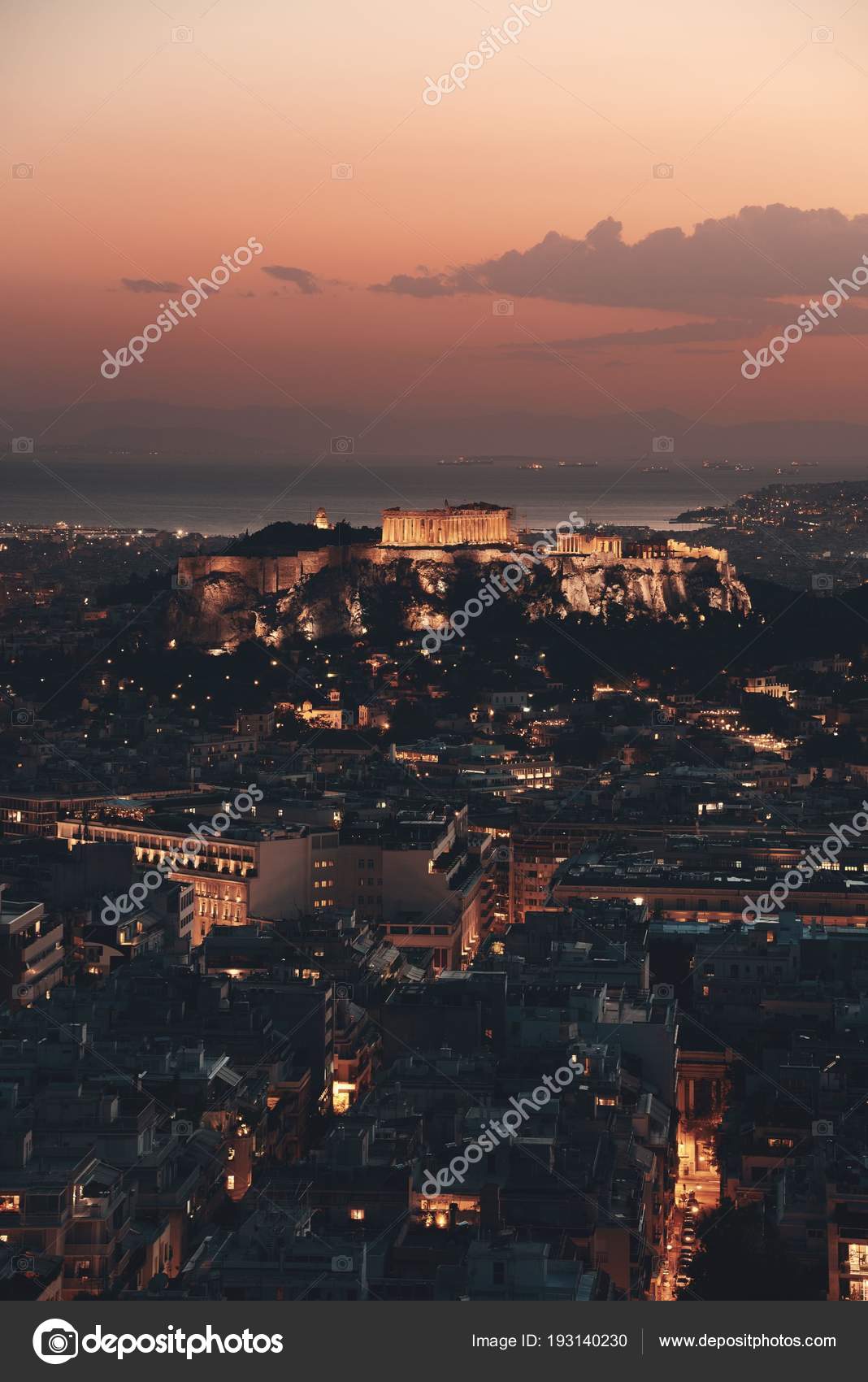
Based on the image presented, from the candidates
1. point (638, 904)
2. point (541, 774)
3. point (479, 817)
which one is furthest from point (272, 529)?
point (638, 904)

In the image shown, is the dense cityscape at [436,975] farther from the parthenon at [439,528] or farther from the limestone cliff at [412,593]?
the parthenon at [439,528]

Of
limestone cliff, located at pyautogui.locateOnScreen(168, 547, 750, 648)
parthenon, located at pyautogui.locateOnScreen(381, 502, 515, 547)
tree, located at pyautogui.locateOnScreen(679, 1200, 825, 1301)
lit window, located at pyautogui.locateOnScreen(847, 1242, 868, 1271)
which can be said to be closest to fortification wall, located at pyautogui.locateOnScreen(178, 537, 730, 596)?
limestone cliff, located at pyautogui.locateOnScreen(168, 547, 750, 648)

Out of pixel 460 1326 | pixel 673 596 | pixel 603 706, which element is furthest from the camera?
pixel 673 596

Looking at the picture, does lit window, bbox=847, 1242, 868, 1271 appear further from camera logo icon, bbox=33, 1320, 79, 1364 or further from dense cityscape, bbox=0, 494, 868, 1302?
camera logo icon, bbox=33, 1320, 79, 1364

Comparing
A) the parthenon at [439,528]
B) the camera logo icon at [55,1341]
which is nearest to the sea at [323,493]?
the parthenon at [439,528]

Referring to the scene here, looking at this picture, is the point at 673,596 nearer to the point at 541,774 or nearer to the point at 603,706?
the point at 603,706

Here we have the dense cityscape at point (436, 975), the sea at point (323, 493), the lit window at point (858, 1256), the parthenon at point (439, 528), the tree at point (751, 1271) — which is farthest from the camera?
the sea at point (323, 493)

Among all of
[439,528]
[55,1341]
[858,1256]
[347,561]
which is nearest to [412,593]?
[347,561]
